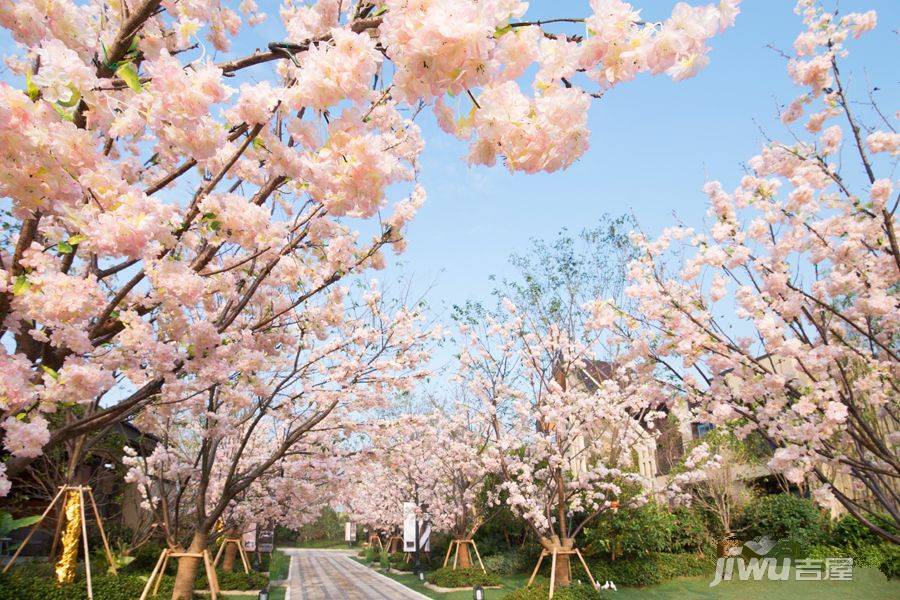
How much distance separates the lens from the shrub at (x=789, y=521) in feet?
49.3

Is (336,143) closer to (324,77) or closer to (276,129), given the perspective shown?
(324,77)

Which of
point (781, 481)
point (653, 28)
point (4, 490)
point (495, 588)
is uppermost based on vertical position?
point (653, 28)

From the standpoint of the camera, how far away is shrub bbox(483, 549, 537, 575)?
18.0 meters

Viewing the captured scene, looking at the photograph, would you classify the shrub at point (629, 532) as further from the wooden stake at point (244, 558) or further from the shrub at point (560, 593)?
the wooden stake at point (244, 558)

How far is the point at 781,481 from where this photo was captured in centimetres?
1686

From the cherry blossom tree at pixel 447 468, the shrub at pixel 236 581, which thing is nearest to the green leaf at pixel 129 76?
the cherry blossom tree at pixel 447 468

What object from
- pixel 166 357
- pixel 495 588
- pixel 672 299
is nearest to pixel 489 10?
pixel 166 357

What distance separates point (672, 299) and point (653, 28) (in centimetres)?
511

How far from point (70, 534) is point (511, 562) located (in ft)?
45.9

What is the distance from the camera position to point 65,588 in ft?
26.3

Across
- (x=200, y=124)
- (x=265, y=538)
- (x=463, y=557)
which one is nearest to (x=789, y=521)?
(x=463, y=557)

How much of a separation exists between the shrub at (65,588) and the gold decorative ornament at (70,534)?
138 millimetres

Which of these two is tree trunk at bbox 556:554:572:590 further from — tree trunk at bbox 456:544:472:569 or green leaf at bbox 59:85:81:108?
green leaf at bbox 59:85:81:108

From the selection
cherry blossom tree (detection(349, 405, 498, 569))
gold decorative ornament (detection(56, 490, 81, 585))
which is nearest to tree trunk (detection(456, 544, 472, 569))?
cherry blossom tree (detection(349, 405, 498, 569))
